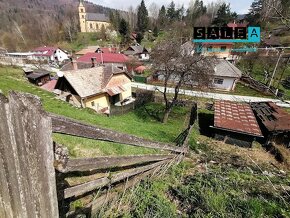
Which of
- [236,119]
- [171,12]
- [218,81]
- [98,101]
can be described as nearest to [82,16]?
[171,12]

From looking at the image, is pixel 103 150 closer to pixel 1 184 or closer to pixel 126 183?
pixel 126 183

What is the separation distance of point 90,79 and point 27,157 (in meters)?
22.2

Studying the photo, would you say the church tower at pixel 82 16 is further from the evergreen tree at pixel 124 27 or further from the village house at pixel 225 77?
the village house at pixel 225 77

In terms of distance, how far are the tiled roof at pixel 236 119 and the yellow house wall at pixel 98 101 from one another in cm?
1274

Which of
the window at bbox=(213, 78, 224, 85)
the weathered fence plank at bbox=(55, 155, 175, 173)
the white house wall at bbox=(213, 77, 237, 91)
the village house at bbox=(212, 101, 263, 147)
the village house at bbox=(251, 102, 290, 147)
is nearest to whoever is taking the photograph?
the weathered fence plank at bbox=(55, 155, 175, 173)

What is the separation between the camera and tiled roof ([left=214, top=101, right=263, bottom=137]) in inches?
599

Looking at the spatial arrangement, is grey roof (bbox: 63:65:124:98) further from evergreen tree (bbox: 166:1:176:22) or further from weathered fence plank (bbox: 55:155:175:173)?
evergreen tree (bbox: 166:1:176:22)

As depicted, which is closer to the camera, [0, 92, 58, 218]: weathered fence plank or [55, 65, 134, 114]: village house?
[0, 92, 58, 218]: weathered fence plank

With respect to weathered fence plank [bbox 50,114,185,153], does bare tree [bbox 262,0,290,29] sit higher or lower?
higher

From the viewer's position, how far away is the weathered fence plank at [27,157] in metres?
1.25

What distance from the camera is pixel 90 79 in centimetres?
2266

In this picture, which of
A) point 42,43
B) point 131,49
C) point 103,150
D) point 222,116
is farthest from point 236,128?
point 42,43

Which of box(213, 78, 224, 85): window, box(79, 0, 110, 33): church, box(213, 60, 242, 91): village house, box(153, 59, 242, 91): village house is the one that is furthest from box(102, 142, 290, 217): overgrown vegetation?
box(79, 0, 110, 33): church

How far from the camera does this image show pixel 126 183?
12.1 ft
